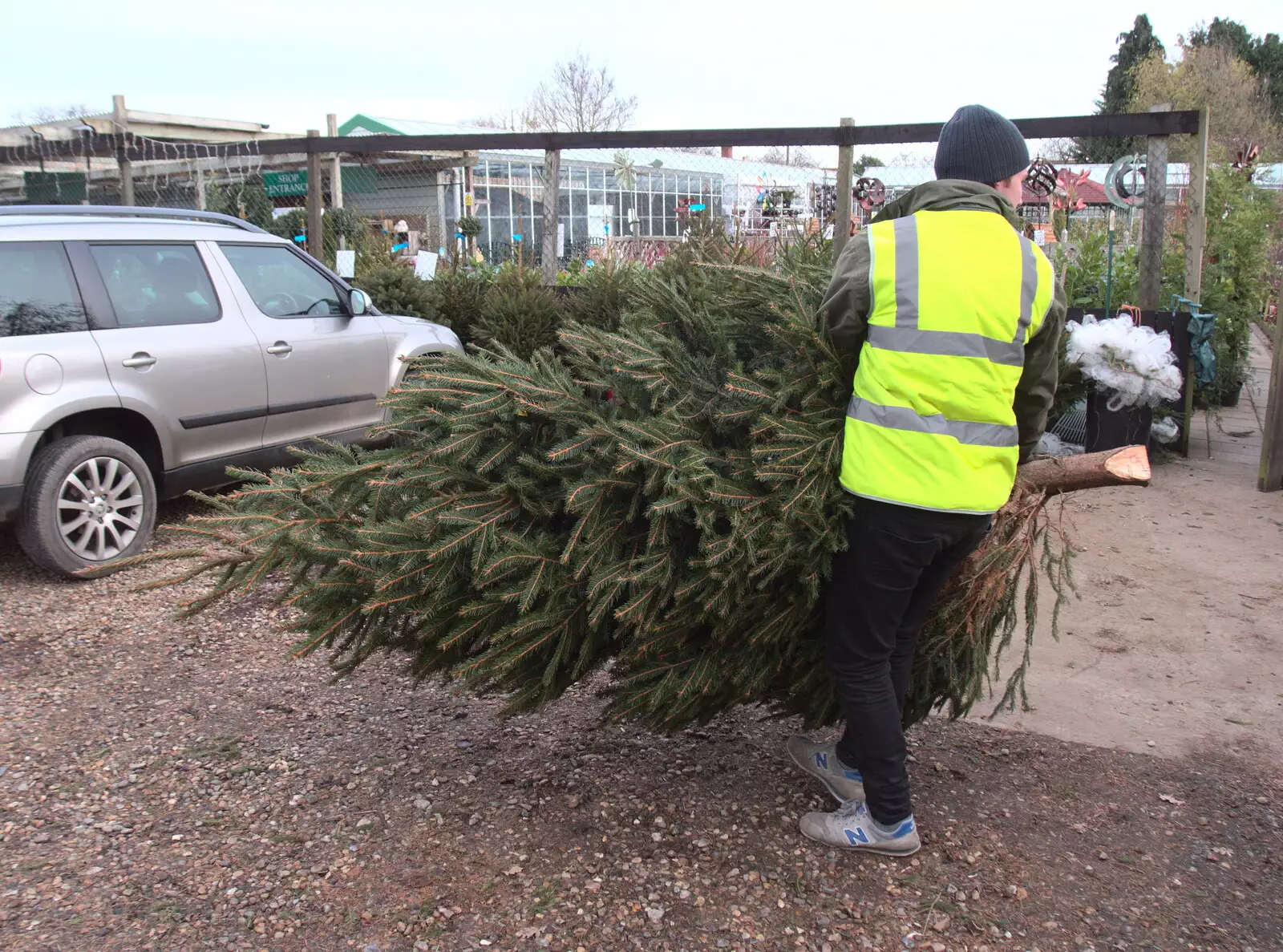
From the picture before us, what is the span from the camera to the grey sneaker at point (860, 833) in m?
2.88

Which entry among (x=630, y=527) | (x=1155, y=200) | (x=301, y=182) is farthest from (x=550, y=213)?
(x=301, y=182)

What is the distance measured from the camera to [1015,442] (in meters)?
2.66

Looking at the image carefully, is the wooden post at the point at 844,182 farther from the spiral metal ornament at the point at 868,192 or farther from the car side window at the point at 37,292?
the car side window at the point at 37,292

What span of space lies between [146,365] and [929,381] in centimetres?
477

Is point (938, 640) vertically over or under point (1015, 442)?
under

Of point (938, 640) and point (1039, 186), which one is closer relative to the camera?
point (938, 640)

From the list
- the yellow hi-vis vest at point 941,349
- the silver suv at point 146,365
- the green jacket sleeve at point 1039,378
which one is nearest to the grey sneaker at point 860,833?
the yellow hi-vis vest at point 941,349

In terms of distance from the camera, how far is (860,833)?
2900mm

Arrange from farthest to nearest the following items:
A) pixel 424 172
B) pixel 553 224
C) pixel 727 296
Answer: pixel 424 172
pixel 553 224
pixel 727 296

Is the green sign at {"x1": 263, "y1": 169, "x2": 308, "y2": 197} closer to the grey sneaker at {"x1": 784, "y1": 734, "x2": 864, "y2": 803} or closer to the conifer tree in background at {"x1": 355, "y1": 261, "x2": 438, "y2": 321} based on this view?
A: the conifer tree in background at {"x1": 355, "y1": 261, "x2": 438, "y2": 321}

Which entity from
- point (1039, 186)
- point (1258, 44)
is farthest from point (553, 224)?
point (1258, 44)

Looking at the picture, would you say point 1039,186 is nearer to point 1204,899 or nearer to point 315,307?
point 315,307

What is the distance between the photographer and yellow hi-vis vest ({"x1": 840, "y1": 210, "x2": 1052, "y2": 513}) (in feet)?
8.27

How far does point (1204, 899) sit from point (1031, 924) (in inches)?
20.5
